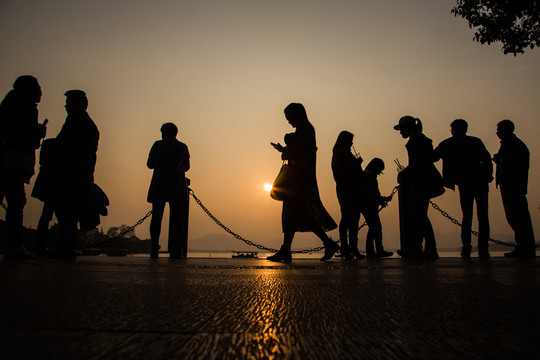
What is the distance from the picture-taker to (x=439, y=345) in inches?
25.0

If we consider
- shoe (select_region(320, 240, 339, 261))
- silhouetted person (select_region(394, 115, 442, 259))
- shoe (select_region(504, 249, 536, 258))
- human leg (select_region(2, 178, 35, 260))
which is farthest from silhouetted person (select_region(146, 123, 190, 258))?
shoe (select_region(504, 249, 536, 258))

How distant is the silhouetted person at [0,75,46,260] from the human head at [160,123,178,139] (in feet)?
7.53

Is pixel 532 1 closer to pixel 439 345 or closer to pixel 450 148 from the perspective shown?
pixel 450 148

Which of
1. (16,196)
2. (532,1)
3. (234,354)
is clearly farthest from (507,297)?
(532,1)

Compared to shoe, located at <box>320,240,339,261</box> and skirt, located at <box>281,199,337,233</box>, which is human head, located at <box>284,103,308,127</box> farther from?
shoe, located at <box>320,240,339,261</box>

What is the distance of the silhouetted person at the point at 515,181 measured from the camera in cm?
650

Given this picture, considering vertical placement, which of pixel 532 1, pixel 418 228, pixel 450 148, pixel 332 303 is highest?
pixel 532 1

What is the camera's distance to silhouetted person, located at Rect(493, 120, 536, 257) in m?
6.50

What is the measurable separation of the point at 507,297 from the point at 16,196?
460 centimetres

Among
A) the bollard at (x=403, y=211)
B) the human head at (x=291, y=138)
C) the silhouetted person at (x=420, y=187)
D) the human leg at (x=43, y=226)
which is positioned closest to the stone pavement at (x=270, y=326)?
the human head at (x=291, y=138)

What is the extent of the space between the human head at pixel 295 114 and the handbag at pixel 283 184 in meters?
0.56

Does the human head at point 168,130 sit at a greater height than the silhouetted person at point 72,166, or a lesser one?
greater

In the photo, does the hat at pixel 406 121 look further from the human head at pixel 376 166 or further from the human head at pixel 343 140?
the human head at pixel 376 166

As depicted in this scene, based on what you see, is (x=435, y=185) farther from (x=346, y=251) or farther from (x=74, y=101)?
(x=74, y=101)
